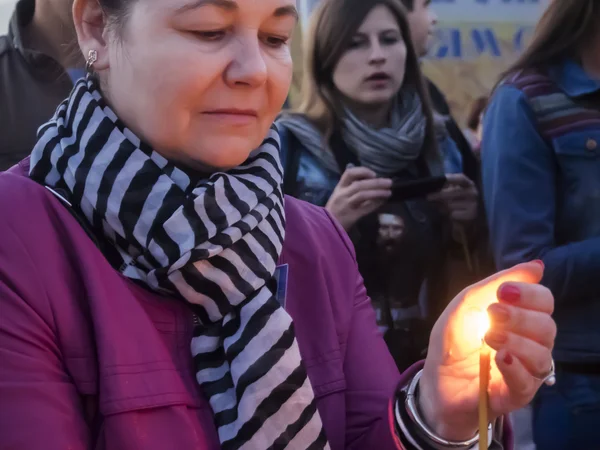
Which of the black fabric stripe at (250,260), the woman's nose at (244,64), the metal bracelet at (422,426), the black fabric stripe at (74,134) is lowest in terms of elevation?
the metal bracelet at (422,426)

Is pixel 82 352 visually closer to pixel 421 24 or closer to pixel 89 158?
pixel 89 158

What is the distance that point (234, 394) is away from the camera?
0.97 m

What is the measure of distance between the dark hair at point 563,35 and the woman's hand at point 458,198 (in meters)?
0.29

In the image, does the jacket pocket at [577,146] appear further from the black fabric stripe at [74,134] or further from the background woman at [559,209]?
the black fabric stripe at [74,134]

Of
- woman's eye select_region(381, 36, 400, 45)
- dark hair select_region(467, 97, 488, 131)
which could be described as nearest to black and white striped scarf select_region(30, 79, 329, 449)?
woman's eye select_region(381, 36, 400, 45)

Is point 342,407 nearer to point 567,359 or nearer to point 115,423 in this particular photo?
point 115,423

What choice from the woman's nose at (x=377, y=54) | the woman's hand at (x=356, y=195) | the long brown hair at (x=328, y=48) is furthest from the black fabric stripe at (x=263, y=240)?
the woman's nose at (x=377, y=54)

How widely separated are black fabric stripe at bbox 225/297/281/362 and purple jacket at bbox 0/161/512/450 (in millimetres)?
59

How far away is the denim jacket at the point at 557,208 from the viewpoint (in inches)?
67.5

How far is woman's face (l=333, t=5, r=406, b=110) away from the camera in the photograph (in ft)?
6.32

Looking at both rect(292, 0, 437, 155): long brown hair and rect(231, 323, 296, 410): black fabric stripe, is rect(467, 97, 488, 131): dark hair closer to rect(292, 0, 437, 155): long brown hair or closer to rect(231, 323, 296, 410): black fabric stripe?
rect(292, 0, 437, 155): long brown hair

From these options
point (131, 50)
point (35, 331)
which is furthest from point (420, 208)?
point (35, 331)

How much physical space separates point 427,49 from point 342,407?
1388 millimetres

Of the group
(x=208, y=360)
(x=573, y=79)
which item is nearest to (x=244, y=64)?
(x=208, y=360)
